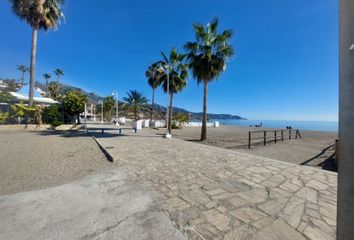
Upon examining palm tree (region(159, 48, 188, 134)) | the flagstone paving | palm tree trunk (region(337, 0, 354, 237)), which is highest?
palm tree (region(159, 48, 188, 134))

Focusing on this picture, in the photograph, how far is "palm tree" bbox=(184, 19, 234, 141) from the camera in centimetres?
1373

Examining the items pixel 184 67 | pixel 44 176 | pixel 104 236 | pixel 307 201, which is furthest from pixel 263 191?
pixel 184 67

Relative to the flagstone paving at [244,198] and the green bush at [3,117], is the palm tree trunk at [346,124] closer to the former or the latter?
the flagstone paving at [244,198]

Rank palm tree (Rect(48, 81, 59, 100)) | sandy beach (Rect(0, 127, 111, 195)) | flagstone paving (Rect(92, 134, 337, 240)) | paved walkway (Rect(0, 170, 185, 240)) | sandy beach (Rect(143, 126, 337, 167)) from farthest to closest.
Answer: palm tree (Rect(48, 81, 59, 100)) → sandy beach (Rect(143, 126, 337, 167)) → sandy beach (Rect(0, 127, 111, 195)) → flagstone paving (Rect(92, 134, 337, 240)) → paved walkway (Rect(0, 170, 185, 240))

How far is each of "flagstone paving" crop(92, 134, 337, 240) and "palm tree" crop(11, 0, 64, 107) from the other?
73.3 ft

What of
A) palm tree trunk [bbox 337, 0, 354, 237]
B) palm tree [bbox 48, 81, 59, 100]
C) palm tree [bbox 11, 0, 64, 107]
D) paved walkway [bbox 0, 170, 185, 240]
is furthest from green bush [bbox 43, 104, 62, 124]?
palm tree [bbox 48, 81, 59, 100]

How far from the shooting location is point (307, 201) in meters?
3.43

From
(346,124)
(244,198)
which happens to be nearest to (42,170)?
(244,198)

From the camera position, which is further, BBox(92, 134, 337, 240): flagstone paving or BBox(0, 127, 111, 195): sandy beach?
BBox(0, 127, 111, 195): sandy beach

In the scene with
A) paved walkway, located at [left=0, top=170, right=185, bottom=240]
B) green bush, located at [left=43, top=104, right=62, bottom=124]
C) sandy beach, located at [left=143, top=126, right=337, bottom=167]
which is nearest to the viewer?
paved walkway, located at [left=0, top=170, right=185, bottom=240]

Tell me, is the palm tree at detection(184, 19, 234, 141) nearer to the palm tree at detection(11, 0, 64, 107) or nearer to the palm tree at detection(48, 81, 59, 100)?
the palm tree at detection(11, 0, 64, 107)

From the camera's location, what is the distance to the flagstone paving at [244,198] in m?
2.58

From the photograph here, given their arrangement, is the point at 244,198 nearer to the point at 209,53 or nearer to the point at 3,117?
the point at 209,53

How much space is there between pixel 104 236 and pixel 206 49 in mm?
13795
